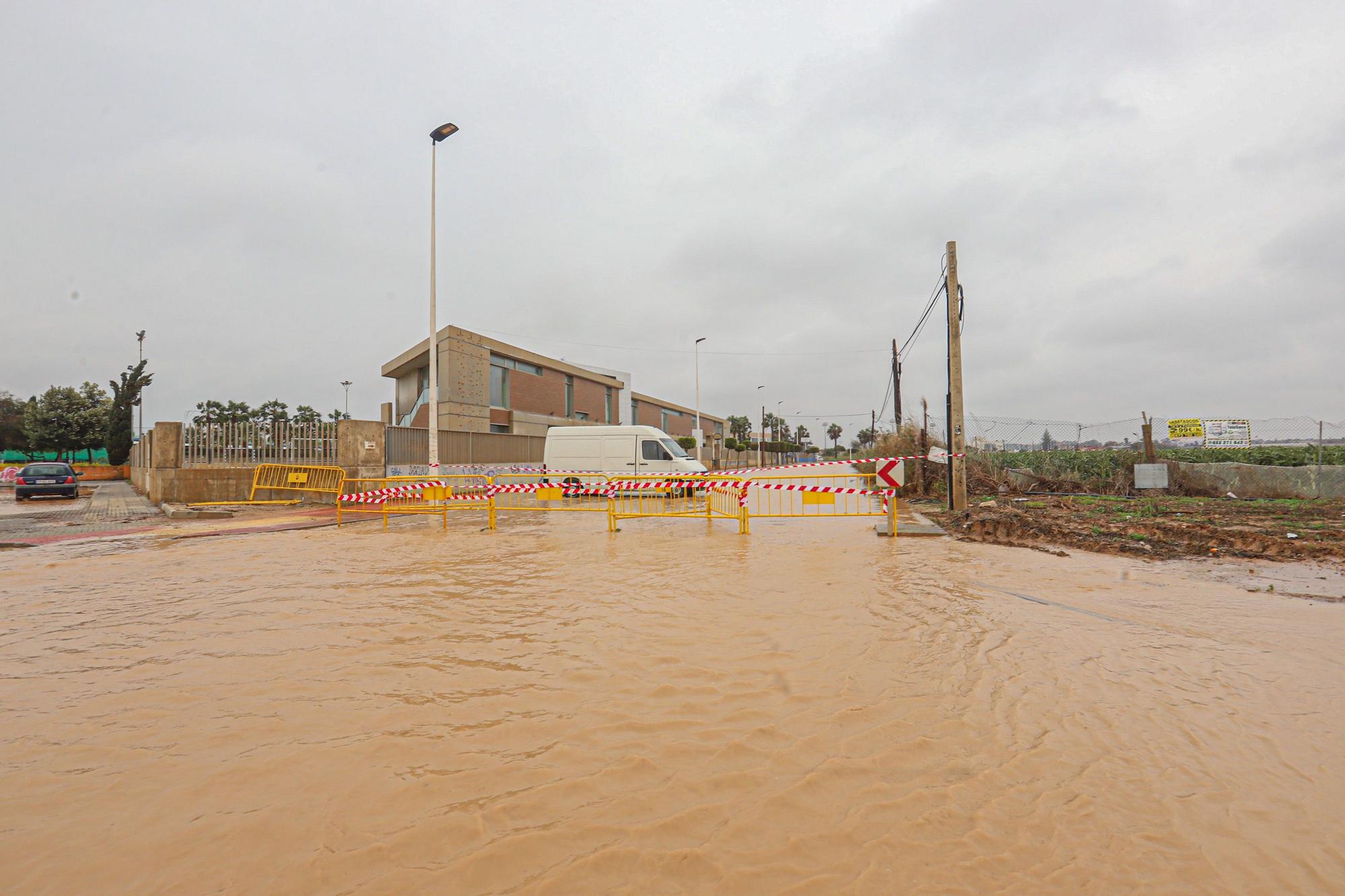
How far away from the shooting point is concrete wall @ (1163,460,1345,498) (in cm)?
1379

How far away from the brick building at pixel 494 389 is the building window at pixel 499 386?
39 millimetres

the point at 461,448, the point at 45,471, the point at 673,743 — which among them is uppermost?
the point at 461,448

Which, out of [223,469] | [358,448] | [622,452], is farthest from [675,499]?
[223,469]

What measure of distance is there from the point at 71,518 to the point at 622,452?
42.6ft

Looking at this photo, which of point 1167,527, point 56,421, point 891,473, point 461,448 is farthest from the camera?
point 56,421

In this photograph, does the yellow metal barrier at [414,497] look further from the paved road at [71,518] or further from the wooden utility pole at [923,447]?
the wooden utility pole at [923,447]

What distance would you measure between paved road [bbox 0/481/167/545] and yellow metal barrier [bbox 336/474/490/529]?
3822 mm

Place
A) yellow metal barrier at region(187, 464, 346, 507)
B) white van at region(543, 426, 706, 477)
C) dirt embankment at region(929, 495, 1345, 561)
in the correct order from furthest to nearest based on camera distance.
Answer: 1. white van at region(543, 426, 706, 477)
2. yellow metal barrier at region(187, 464, 346, 507)
3. dirt embankment at region(929, 495, 1345, 561)

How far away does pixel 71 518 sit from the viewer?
13.9 metres

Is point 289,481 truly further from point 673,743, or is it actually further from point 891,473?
point 673,743

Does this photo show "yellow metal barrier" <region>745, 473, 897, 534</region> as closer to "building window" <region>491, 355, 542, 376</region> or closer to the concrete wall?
the concrete wall

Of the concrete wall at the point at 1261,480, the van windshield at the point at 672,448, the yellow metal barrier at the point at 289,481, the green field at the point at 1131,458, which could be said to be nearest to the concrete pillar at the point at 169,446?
the yellow metal barrier at the point at 289,481

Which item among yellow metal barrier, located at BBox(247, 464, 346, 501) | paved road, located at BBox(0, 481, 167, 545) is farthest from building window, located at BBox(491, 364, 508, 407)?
yellow metal barrier, located at BBox(247, 464, 346, 501)

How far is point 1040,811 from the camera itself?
7.64 feet
